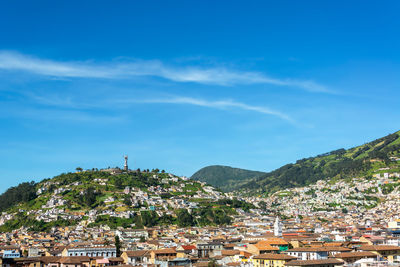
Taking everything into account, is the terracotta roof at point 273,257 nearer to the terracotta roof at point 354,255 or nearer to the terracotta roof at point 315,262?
the terracotta roof at point 315,262

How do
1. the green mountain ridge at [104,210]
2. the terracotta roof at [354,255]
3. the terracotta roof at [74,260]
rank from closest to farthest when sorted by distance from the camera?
the terracotta roof at [354,255], the terracotta roof at [74,260], the green mountain ridge at [104,210]

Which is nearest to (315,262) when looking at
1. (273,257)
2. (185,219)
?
(273,257)

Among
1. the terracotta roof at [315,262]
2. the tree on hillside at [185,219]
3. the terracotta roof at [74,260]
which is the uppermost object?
the tree on hillside at [185,219]

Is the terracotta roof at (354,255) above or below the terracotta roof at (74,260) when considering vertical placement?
above

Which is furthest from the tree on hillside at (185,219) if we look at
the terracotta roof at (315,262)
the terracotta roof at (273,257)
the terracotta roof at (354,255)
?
the terracotta roof at (315,262)

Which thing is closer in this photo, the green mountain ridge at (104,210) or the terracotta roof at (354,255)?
the terracotta roof at (354,255)

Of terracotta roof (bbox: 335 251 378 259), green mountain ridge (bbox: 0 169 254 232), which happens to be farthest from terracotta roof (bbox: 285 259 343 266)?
green mountain ridge (bbox: 0 169 254 232)

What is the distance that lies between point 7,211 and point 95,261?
117497 mm

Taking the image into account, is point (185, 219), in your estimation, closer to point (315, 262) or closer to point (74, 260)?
point (74, 260)

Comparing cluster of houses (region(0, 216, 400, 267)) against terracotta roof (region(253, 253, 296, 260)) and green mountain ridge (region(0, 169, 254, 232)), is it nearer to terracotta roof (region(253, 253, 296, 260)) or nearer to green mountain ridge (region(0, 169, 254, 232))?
terracotta roof (region(253, 253, 296, 260))

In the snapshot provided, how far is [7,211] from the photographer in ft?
618

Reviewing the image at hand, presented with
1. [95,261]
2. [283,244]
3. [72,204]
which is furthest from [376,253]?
[72,204]

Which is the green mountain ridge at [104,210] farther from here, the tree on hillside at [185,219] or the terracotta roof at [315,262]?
the terracotta roof at [315,262]

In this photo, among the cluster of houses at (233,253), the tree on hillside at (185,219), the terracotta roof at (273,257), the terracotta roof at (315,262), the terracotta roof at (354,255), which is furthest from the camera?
the tree on hillside at (185,219)
